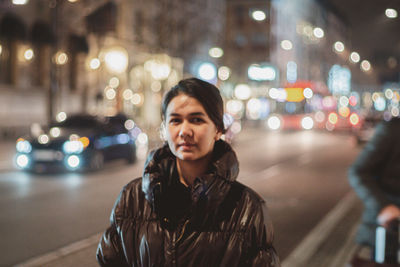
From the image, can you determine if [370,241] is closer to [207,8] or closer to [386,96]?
[207,8]

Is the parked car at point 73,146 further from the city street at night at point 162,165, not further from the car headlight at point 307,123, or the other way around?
the car headlight at point 307,123

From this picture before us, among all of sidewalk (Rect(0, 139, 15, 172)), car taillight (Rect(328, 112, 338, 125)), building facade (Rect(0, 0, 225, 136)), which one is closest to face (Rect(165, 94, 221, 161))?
sidewalk (Rect(0, 139, 15, 172))

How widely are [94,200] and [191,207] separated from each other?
29.1ft

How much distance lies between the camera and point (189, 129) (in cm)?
226

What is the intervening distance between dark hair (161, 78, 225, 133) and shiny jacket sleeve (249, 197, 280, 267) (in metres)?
0.47

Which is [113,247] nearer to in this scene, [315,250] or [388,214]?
[388,214]

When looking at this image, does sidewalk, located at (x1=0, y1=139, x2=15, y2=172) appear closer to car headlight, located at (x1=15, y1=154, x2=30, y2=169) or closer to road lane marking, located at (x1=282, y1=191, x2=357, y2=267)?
car headlight, located at (x1=15, y1=154, x2=30, y2=169)

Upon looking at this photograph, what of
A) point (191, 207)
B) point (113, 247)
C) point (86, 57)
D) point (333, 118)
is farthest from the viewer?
point (333, 118)

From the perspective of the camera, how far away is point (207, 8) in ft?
179

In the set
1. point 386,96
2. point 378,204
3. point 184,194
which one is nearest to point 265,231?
point 184,194

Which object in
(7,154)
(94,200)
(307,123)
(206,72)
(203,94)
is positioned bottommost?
(307,123)

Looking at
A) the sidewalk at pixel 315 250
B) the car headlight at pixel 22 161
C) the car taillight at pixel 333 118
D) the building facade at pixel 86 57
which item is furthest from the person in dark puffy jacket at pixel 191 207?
the car taillight at pixel 333 118

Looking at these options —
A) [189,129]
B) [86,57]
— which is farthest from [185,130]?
[86,57]

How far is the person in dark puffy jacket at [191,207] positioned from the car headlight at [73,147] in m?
13.4
